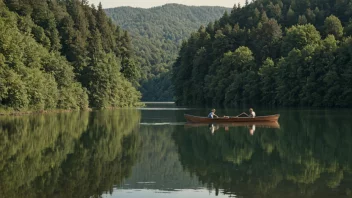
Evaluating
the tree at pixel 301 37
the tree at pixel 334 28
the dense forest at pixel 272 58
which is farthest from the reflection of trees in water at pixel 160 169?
the tree at pixel 334 28

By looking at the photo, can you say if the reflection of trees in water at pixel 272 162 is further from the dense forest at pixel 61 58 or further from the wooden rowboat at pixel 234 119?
the dense forest at pixel 61 58

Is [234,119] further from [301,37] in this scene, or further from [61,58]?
[301,37]

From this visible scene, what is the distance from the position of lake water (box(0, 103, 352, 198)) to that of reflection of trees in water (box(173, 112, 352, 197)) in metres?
0.02

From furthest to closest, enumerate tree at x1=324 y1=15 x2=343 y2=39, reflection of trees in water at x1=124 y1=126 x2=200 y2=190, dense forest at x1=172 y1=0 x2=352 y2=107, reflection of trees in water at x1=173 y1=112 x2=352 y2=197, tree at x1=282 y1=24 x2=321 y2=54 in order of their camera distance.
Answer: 1. tree at x1=324 y1=15 x2=343 y2=39
2. tree at x1=282 y1=24 x2=321 y2=54
3. dense forest at x1=172 y1=0 x2=352 y2=107
4. reflection of trees in water at x1=124 y1=126 x2=200 y2=190
5. reflection of trees in water at x1=173 y1=112 x2=352 y2=197

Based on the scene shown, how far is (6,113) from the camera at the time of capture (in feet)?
200

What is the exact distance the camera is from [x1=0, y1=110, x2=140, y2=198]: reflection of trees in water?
17.3m

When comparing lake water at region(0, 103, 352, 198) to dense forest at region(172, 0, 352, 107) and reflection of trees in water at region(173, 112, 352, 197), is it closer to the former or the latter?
reflection of trees in water at region(173, 112, 352, 197)

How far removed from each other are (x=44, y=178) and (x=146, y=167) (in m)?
4.40

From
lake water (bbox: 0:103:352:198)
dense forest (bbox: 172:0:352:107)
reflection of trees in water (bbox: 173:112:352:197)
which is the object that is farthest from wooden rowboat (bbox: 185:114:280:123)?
dense forest (bbox: 172:0:352:107)

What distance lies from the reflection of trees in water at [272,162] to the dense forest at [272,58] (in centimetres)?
6389

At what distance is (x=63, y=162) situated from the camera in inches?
914

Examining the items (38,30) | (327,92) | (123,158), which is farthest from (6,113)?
(327,92)

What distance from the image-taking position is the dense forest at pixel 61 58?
66.2 m

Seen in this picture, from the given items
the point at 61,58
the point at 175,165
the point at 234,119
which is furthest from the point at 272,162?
the point at 61,58
